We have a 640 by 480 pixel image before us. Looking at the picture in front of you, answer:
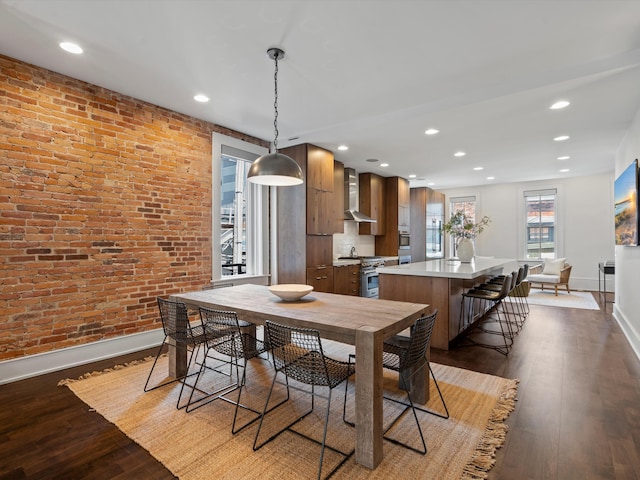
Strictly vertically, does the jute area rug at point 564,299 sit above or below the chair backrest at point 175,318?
below

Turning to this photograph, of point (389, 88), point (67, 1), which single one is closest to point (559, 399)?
point (389, 88)

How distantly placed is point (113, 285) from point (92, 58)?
213cm

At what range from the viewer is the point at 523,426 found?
88.1 inches

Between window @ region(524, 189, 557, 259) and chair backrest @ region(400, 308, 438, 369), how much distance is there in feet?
26.2

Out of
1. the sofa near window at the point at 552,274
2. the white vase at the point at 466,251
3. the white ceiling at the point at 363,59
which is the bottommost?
the sofa near window at the point at 552,274

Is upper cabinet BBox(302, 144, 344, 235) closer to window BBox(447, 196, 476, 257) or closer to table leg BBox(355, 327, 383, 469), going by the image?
table leg BBox(355, 327, 383, 469)

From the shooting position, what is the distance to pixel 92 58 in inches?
114

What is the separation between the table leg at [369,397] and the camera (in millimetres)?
1847

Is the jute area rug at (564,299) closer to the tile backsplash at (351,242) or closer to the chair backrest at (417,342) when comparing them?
the tile backsplash at (351,242)

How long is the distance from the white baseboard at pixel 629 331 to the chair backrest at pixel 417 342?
9.76ft

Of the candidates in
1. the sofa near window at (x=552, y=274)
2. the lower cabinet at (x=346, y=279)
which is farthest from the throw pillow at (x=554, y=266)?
the lower cabinet at (x=346, y=279)

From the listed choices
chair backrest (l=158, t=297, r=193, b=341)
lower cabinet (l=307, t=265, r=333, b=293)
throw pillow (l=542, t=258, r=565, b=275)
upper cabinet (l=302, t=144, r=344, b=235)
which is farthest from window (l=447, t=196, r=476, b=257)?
chair backrest (l=158, t=297, r=193, b=341)

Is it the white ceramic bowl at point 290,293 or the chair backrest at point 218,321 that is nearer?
the chair backrest at point 218,321

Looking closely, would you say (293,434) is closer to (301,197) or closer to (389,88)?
(389,88)
